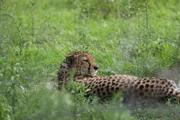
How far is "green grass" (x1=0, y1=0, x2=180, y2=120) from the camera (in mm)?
6117

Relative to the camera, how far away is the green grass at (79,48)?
6.12 metres

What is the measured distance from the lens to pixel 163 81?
739 centimetres

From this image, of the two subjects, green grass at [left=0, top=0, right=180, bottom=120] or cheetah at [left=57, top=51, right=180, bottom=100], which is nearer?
green grass at [left=0, top=0, right=180, bottom=120]

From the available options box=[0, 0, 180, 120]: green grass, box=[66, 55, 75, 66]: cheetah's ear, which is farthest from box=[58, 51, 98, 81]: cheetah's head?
box=[0, 0, 180, 120]: green grass

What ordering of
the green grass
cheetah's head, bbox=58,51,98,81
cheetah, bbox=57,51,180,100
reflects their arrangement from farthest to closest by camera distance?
cheetah's head, bbox=58,51,98,81
cheetah, bbox=57,51,180,100
the green grass

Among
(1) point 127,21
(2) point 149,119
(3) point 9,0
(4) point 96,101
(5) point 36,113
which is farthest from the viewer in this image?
(3) point 9,0

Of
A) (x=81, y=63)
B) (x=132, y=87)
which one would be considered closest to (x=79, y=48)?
(x=81, y=63)

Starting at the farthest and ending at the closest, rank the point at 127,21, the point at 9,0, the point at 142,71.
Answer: the point at 9,0 < the point at 127,21 < the point at 142,71

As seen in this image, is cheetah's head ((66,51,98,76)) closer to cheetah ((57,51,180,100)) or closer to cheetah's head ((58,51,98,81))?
cheetah's head ((58,51,98,81))

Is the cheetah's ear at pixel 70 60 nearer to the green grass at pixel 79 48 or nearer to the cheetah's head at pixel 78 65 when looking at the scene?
the cheetah's head at pixel 78 65

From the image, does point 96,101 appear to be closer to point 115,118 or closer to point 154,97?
point 154,97

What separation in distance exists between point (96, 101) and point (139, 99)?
538 millimetres

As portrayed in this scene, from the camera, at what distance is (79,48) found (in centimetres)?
1001

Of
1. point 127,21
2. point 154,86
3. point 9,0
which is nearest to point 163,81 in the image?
point 154,86
